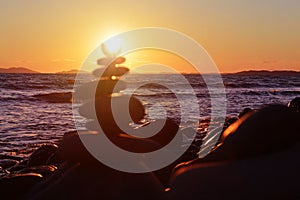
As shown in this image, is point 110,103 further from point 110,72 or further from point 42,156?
point 42,156

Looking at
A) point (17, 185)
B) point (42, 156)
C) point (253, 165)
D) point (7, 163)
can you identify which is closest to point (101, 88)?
point (253, 165)

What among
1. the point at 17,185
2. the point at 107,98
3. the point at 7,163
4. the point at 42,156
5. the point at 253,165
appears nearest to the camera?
the point at 253,165

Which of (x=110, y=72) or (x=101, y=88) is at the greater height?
(x=110, y=72)

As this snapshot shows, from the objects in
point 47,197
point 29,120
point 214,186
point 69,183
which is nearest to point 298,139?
point 214,186

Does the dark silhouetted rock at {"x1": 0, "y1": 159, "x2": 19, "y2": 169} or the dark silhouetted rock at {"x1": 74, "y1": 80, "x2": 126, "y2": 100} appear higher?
the dark silhouetted rock at {"x1": 74, "y1": 80, "x2": 126, "y2": 100}

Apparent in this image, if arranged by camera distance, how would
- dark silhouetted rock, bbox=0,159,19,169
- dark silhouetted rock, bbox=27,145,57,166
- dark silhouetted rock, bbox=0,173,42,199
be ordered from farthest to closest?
dark silhouetted rock, bbox=0,159,19,169, dark silhouetted rock, bbox=27,145,57,166, dark silhouetted rock, bbox=0,173,42,199

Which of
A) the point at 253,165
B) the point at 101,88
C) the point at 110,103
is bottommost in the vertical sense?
the point at 253,165

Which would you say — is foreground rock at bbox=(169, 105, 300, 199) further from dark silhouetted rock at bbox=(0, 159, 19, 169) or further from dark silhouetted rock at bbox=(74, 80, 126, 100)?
dark silhouetted rock at bbox=(0, 159, 19, 169)

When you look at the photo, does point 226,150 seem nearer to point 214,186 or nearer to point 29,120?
point 214,186

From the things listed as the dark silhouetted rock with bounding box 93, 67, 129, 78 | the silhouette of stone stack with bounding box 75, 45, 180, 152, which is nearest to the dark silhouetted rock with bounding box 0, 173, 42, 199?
the silhouette of stone stack with bounding box 75, 45, 180, 152

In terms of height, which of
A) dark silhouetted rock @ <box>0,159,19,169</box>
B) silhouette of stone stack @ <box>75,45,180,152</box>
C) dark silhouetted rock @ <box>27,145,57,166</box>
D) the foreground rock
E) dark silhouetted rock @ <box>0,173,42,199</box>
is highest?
silhouette of stone stack @ <box>75,45,180,152</box>

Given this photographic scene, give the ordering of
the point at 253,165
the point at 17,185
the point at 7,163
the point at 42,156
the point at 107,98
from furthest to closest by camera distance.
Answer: the point at 7,163 < the point at 42,156 < the point at 17,185 < the point at 107,98 < the point at 253,165

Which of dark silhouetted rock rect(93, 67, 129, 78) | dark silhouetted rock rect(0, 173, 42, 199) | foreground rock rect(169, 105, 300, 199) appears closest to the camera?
foreground rock rect(169, 105, 300, 199)

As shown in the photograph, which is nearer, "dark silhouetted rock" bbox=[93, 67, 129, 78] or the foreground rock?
the foreground rock
